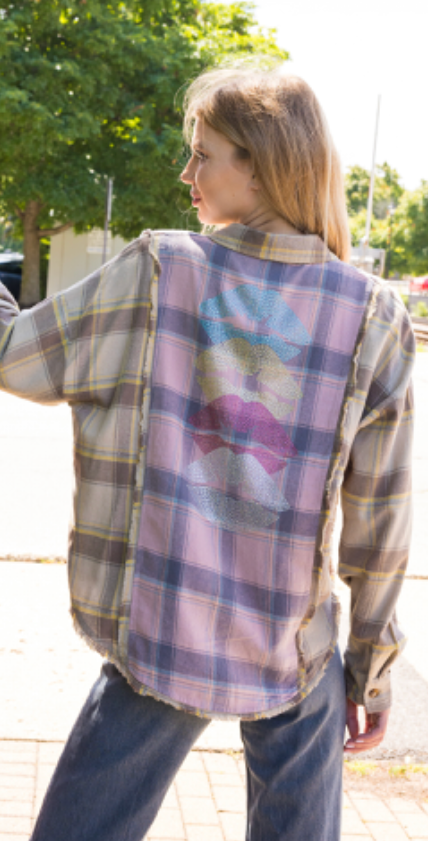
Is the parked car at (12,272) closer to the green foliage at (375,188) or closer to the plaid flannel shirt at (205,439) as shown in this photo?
the plaid flannel shirt at (205,439)

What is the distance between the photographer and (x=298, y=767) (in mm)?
1479

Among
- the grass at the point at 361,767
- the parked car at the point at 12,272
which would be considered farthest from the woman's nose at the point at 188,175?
the parked car at the point at 12,272

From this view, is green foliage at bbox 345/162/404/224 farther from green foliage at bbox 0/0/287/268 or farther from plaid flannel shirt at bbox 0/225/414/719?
plaid flannel shirt at bbox 0/225/414/719

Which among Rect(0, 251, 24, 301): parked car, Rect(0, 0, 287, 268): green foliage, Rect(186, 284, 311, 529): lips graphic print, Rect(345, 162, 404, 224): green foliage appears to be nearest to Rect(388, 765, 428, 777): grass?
Rect(186, 284, 311, 529): lips graphic print

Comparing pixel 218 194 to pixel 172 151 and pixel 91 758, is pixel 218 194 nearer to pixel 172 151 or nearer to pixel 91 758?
pixel 91 758

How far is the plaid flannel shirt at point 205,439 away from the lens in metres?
1.36

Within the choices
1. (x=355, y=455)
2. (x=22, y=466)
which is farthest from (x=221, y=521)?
(x=22, y=466)

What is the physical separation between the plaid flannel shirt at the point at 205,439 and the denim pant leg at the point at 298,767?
7 centimetres

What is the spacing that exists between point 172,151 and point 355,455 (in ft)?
71.2

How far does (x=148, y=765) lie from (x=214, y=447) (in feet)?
1.59

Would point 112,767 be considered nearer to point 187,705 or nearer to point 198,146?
point 187,705

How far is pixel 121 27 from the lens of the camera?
71.4 feet

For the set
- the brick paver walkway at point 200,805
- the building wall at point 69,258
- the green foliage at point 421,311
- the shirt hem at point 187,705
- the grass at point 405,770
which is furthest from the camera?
the green foliage at point 421,311

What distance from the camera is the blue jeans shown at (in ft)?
4.50
